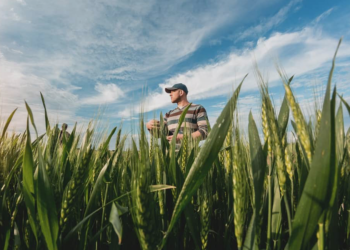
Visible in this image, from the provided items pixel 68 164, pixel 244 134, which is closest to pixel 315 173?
pixel 244 134

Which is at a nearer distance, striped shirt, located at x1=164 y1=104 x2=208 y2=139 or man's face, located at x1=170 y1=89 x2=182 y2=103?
striped shirt, located at x1=164 y1=104 x2=208 y2=139

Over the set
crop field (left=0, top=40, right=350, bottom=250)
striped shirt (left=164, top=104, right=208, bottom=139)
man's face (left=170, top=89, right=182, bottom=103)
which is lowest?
crop field (left=0, top=40, right=350, bottom=250)

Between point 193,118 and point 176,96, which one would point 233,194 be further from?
point 176,96

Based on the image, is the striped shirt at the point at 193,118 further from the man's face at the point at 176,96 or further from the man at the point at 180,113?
the man's face at the point at 176,96

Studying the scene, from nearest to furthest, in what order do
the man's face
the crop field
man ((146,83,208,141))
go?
1. the crop field
2. man ((146,83,208,141))
3. the man's face

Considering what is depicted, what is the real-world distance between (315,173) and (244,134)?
0.41 metres

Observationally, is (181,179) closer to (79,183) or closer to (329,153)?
(79,183)

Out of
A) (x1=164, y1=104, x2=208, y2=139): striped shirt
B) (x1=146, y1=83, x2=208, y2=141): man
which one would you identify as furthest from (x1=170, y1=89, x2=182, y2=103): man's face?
(x1=164, y1=104, x2=208, y2=139): striped shirt

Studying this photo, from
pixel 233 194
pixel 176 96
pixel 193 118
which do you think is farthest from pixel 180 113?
pixel 233 194

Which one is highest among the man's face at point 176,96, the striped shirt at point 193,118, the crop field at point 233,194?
the man's face at point 176,96

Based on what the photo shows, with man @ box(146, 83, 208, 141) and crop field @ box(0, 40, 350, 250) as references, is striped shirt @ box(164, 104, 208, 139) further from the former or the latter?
crop field @ box(0, 40, 350, 250)

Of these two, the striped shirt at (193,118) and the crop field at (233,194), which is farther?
the striped shirt at (193,118)

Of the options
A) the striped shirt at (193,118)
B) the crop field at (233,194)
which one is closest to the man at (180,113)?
the striped shirt at (193,118)

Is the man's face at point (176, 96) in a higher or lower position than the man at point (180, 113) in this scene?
higher
